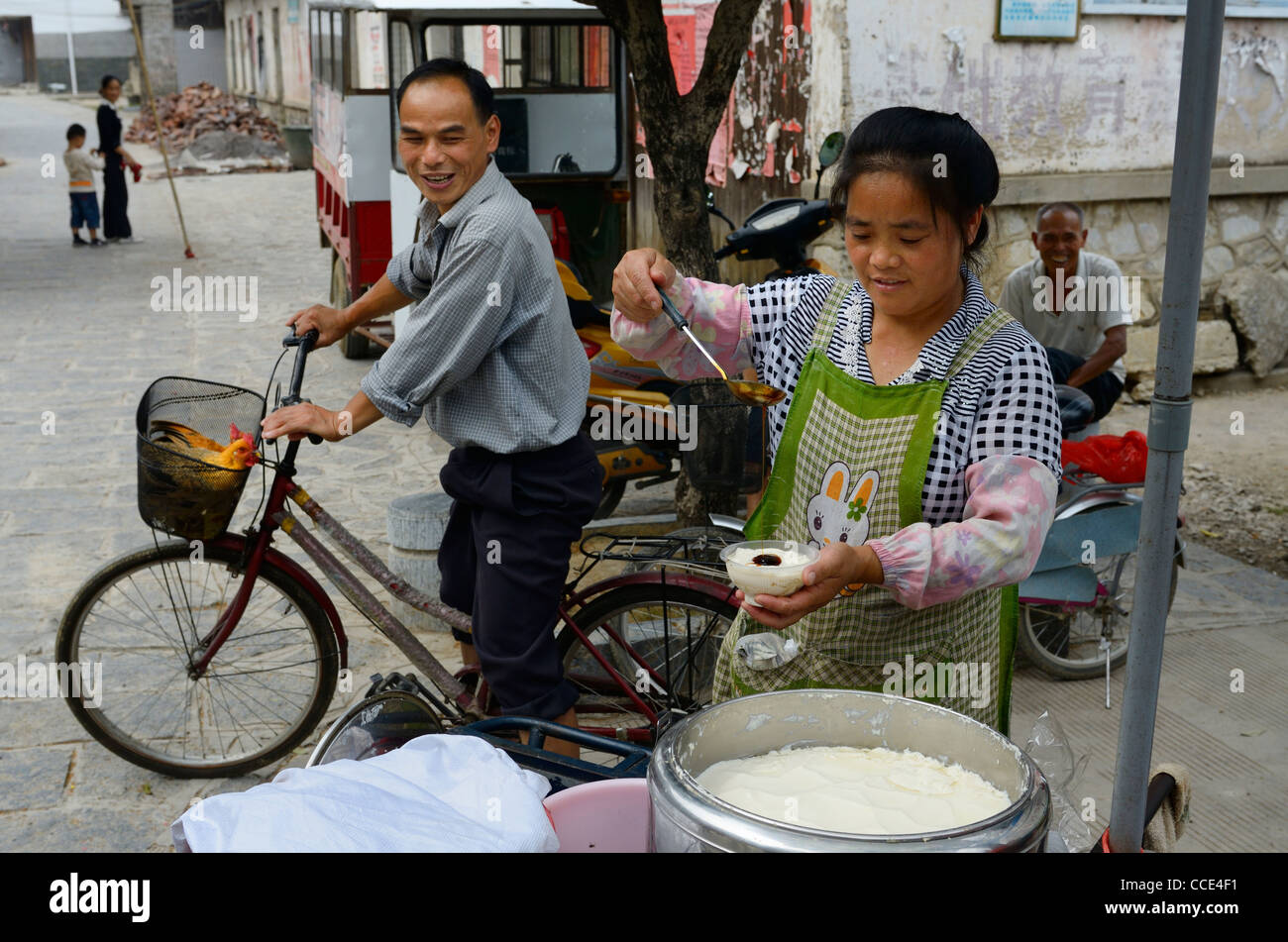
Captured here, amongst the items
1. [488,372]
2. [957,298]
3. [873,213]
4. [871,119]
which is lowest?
[488,372]

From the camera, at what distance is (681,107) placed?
16.1ft

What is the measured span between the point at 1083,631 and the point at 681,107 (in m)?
2.61

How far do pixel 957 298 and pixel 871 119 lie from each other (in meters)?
0.33

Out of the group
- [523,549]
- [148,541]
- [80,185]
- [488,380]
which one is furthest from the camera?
[80,185]

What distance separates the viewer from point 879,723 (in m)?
1.73

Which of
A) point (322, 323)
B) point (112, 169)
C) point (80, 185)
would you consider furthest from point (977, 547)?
point (112, 169)

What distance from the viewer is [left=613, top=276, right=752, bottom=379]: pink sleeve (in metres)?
2.20

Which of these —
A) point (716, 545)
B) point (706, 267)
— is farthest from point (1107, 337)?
point (716, 545)

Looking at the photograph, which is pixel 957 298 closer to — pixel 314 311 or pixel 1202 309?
pixel 314 311

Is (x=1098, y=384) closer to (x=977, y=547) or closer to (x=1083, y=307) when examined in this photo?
(x=1083, y=307)

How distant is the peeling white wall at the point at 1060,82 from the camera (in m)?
7.68

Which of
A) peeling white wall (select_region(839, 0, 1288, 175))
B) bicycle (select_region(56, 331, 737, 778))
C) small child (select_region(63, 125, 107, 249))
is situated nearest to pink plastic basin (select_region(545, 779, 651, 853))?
bicycle (select_region(56, 331, 737, 778))

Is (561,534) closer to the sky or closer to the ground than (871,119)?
closer to the ground

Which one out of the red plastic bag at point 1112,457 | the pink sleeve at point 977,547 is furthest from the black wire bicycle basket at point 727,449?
the pink sleeve at point 977,547
